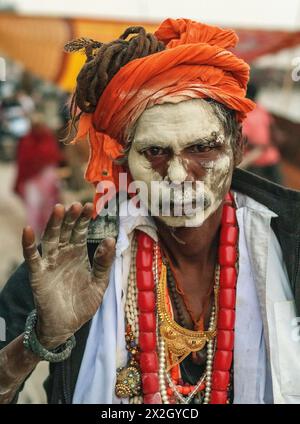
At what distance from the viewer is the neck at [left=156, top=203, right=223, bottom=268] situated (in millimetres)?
1895

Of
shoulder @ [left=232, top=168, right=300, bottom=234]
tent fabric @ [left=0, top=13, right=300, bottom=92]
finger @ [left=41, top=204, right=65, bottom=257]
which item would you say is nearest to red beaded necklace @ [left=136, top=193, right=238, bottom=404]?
shoulder @ [left=232, top=168, right=300, bottom=234]

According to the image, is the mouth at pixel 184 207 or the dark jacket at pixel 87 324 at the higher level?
the mouth at pixel 184 207

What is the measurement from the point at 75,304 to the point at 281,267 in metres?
0.68

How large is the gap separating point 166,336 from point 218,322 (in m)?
0.18

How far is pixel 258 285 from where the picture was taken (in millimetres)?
1861

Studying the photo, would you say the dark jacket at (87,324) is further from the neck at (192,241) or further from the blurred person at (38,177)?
the blurred person at (38,177)

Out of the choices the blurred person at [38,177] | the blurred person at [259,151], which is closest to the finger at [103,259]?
the blurred person at [259,151]

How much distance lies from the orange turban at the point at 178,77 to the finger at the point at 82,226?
1.03 ft

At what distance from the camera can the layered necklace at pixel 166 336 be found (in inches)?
74.4

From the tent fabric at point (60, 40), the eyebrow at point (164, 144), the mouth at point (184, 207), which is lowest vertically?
the mouth at point (184, 207)

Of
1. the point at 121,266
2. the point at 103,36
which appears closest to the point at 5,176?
the point at 103,36

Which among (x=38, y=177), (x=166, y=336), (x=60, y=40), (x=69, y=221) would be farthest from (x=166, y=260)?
(x=38, y=177)

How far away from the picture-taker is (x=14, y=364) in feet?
5.60
